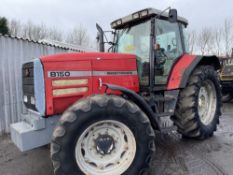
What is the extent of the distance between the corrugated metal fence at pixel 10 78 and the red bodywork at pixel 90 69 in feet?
9.38

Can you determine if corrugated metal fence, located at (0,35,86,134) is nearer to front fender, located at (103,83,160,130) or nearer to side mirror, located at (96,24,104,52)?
side mirror, located at (96,24,104,52)

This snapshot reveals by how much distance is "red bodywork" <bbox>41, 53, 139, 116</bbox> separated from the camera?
10.2 feet

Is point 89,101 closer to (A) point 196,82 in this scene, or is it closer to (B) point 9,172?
(B) point 9,172

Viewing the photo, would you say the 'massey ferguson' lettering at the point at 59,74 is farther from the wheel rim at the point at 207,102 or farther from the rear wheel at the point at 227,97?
the rear wheel at the point at 227,97

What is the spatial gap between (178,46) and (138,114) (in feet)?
7.11

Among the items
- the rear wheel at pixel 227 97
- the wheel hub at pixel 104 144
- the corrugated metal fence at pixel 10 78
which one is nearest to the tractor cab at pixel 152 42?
the wheel hub at pixel 104 144

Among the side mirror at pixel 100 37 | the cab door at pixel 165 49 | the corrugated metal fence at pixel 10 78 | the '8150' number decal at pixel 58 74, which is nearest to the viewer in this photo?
the '8150' number decal at pixel 58 74

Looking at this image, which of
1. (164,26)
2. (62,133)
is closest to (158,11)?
(164,26)

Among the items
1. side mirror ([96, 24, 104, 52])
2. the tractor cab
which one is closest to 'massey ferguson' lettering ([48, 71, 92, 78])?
the tractor cab

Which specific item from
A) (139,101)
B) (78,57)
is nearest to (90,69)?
(78,57)

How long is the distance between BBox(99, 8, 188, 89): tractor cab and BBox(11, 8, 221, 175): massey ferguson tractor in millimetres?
18

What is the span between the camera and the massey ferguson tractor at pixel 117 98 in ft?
9.17

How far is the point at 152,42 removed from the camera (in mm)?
4031

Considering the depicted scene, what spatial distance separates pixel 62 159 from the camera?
2613 mm
